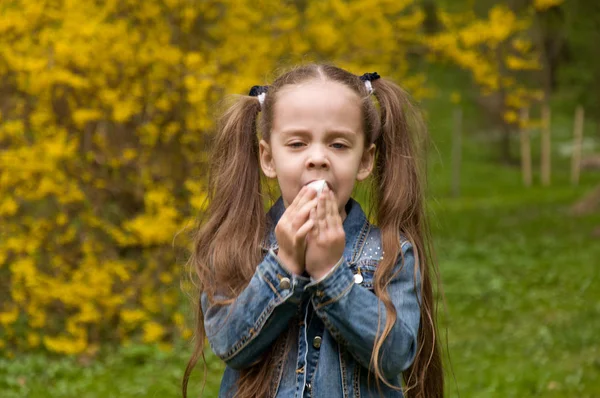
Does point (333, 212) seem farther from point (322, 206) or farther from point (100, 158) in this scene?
point (100, 158)

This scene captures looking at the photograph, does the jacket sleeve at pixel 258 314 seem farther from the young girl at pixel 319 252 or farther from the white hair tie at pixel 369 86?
the white hair tie at pixel 369 86

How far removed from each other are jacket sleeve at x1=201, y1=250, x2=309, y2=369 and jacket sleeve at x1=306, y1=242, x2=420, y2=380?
53mm

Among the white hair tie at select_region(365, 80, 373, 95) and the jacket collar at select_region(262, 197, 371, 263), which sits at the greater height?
the white hair tie at select_region(365, 80, 373, 95)

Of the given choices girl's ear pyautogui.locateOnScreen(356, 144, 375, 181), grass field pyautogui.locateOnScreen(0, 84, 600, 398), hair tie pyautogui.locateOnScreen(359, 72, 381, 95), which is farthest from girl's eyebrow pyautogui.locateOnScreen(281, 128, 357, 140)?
grass field pyautogui.locateOnScreen(0, 84, 600, 398)

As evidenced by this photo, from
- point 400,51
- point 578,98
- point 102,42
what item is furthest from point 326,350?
point 578,98

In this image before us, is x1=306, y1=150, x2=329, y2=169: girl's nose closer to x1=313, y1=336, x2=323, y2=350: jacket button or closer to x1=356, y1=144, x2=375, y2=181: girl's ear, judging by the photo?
x1=356, y1=144, x2=375, y2=181: girl's ear

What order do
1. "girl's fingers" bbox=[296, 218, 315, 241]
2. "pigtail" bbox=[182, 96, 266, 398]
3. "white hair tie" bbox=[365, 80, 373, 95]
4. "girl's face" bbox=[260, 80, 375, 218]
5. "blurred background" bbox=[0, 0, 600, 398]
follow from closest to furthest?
"girl's fingers" bbox=[296, 218, 315, 241] < "girl's face" bbox=[260, 80, 375, 218] < "pigtail" bbox=[182, 96, 266, 398] < "white hair tie" bbox=[365, 80, 373, 95] < "blurred background" bbox=[0, 0, 600, 398]

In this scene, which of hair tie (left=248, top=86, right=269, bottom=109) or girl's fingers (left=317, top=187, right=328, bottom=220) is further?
hair tie (left=248, top=86, right=269, bottom=109)

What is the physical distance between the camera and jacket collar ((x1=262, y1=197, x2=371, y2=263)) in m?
2.04

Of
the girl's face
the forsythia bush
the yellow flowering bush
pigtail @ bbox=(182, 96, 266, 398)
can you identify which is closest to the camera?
the girl's face

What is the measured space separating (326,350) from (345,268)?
0.67 feet

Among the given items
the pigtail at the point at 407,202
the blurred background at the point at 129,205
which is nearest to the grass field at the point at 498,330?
the blurred background at the point at 129,205

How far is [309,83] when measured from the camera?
2.03 meters

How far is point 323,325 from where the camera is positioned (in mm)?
1935
